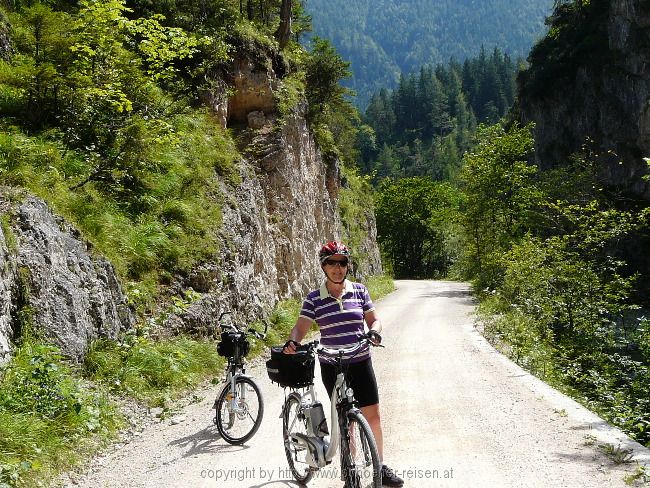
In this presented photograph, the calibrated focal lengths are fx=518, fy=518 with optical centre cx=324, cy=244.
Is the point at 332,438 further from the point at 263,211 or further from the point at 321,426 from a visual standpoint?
the point at 263,211

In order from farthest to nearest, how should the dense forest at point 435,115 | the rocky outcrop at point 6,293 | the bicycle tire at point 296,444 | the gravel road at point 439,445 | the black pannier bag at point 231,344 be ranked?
the dense forest at point 435,115
the black pannier bag at point 231,344
the rocky outcrop at point 6,293
the gravel road at point 439,445
the bicycle tire at point 296,444

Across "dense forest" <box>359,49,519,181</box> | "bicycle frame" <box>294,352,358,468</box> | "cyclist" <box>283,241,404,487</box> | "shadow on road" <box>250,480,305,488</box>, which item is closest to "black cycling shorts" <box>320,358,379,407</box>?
"cyclist" <box>283,241,404,487</box>

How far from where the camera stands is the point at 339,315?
15.1 feet

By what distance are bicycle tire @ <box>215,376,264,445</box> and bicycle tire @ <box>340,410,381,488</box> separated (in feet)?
7.10

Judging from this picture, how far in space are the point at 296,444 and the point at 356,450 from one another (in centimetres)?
81

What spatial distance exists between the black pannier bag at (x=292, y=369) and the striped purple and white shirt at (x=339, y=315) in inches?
10.0

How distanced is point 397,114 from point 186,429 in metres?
145

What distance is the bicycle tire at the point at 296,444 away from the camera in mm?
4844

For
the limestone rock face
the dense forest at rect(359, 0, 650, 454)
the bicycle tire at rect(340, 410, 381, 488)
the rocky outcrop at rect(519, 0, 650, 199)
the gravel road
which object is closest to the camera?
the bicycle tire at rect(340, 410, 381, 488)

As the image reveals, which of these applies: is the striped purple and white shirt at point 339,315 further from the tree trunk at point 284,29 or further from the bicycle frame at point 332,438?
the tree trunk at point 284,29

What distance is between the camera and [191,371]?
8.94m

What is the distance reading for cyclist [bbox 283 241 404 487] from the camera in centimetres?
449

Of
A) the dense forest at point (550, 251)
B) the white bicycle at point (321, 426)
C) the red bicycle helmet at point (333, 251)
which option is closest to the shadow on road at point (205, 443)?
the white bicycle at point (321, 426)

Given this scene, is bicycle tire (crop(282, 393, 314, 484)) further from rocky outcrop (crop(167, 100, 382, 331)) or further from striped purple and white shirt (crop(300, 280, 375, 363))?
rocky outcrop (crop(167, 100, 382, 331))
